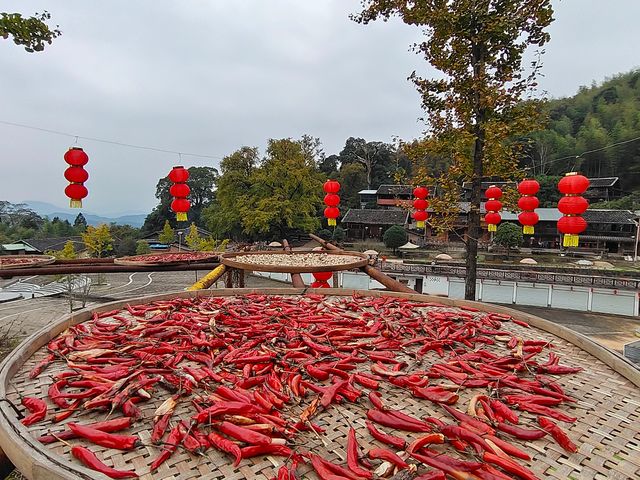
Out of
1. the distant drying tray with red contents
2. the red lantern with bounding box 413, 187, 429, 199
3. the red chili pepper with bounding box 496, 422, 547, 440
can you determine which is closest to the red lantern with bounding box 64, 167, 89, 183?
the distant drying tray with red contents

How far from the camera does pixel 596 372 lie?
2.08 metres

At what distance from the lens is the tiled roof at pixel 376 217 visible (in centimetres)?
3183

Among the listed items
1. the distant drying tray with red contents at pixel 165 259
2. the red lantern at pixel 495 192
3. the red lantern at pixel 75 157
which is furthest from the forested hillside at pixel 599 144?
the red lantern at pixel 75 157

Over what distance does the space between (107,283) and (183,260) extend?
2091 cm

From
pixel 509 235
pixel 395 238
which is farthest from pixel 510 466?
pixel 509 235

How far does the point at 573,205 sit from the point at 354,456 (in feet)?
21.4

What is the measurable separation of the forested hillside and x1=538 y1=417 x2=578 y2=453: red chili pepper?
1566 inches

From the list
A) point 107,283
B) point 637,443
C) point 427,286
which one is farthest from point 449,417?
point 107,283

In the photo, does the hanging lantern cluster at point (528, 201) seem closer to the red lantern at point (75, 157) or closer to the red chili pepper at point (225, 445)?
the red chili pepper at point (225, 445)

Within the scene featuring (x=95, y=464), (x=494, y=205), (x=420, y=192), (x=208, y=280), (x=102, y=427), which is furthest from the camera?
(x=420, y=192)

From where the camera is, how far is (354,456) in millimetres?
1232

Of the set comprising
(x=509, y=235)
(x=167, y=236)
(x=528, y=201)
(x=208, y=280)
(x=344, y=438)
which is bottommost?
(x=167, y=236)

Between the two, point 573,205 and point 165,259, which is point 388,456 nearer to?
point 165,259

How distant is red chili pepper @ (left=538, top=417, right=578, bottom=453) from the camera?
1356 mm
